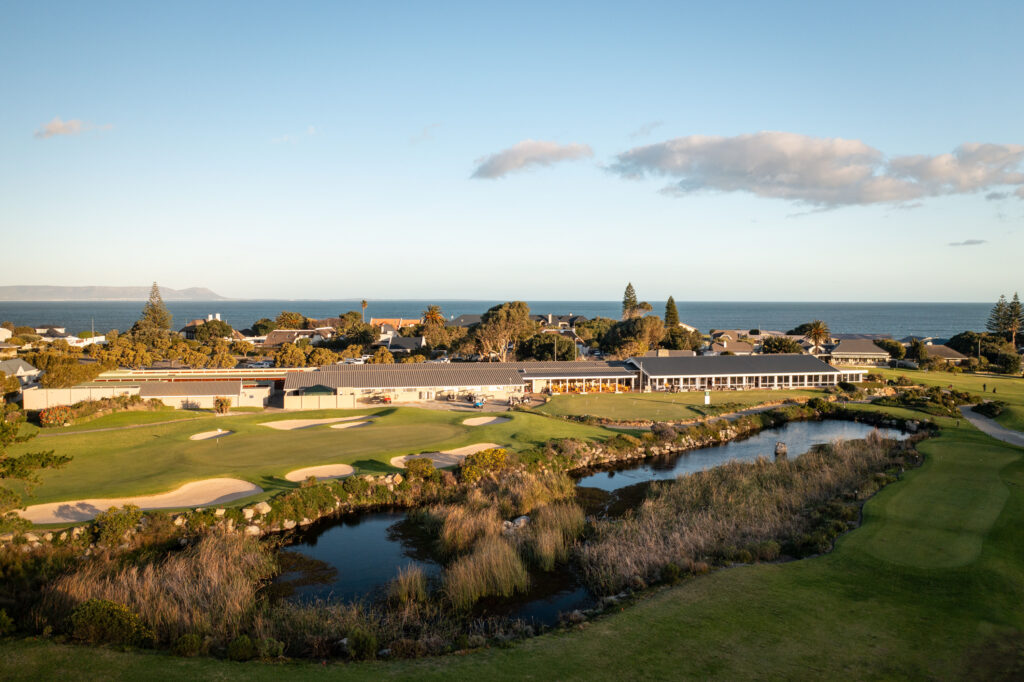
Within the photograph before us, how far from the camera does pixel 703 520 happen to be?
19.2 meters

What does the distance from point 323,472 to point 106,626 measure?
44.7 feet

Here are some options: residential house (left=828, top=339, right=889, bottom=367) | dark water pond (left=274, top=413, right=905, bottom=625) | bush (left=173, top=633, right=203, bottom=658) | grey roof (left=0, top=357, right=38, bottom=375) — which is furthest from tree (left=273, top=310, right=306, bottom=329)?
bush (left=173, top=633, right=203, bottom=658)

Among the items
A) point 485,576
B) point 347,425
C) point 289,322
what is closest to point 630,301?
point 289,322

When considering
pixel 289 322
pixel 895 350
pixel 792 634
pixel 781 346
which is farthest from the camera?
pixel 289 322

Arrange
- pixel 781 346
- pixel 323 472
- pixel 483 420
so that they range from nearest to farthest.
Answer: pixel 323 472, pixel 483 420, pixel 781 346

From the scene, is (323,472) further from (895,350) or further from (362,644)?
(895,350)

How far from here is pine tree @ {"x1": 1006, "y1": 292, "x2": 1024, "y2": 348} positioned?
272 feet

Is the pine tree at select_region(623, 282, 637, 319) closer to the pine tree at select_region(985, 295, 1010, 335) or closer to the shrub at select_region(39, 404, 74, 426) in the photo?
the pine tree at select_region(985, 295, 1010, 335)

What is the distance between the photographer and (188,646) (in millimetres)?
11672

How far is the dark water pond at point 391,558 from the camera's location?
15805mm

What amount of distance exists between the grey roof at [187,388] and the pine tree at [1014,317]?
97.7 meters

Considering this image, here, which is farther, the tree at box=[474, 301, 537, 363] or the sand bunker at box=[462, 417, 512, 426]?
the tree at box=[474, 301, 537, 363]

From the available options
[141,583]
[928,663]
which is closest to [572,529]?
[928,663]

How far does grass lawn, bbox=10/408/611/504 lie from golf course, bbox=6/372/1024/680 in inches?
102
